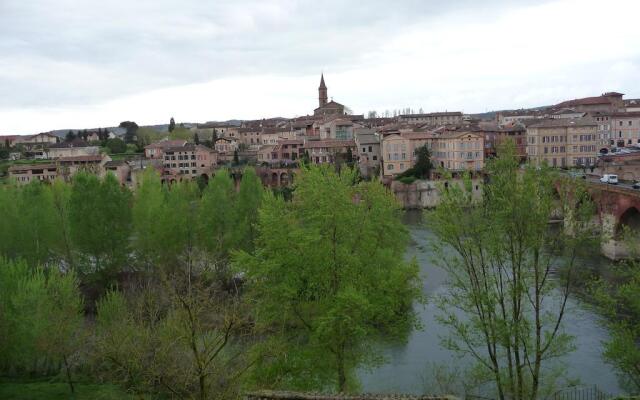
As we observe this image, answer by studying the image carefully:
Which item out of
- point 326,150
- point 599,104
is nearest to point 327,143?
point 326,150

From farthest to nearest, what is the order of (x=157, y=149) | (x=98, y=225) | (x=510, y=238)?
(x=157, y=149), (x=98, y=225), (x=510, y=238)

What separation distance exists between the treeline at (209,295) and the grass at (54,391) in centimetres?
41

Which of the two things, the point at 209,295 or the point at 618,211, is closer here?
the point at 209,295

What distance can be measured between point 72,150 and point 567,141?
62.9 meters

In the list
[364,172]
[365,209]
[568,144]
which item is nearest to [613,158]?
[568,144]

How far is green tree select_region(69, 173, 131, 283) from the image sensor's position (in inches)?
1051

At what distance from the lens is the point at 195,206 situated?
101ft

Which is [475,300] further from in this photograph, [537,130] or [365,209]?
[537,130]

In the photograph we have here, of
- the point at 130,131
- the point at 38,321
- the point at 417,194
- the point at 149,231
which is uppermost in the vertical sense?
the point at 130,131

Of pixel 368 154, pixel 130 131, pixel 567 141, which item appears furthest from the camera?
pixel 130 131

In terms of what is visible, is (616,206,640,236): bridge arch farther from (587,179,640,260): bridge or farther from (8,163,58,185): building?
(8,163,58,185): building

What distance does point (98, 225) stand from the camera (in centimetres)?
2675

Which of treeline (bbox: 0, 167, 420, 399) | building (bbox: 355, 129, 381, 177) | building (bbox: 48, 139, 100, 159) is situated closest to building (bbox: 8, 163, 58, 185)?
building (bbox: 48, 139, 100, 159)

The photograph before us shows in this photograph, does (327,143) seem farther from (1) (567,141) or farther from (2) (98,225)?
(2) (98,225)
